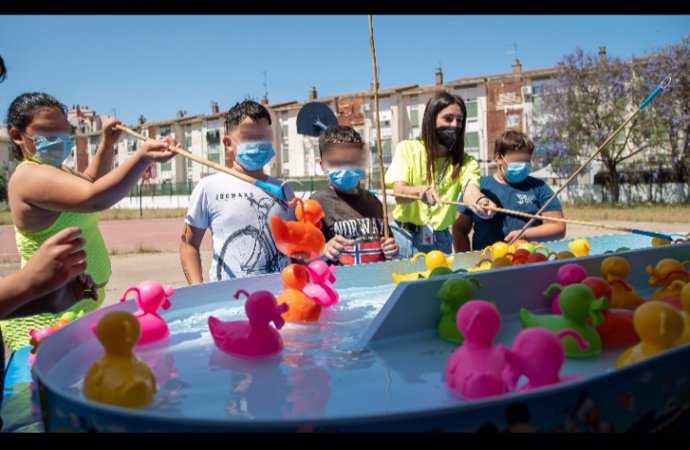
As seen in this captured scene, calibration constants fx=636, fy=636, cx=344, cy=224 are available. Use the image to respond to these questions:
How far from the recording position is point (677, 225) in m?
17.4

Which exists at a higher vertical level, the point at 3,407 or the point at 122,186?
the point at 122,186

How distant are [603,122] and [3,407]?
99.1ft

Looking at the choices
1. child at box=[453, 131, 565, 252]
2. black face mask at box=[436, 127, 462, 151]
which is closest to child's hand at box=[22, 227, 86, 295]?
black face mask at box=[436, 127, 462, 151]

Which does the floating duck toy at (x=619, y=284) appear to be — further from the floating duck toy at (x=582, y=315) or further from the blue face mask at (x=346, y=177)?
the blue face mask at (x=346, y=177)

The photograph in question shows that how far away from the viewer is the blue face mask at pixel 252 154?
10.8ft

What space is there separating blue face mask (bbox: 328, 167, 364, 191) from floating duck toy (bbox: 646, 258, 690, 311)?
1.54 m

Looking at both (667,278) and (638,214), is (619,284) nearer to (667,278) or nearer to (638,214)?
(667,278)

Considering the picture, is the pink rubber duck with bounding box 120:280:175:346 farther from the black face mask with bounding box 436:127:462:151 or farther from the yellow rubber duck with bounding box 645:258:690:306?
the black face mask with bounding box 436:127:462:151

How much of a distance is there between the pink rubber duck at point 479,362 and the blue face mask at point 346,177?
200cm

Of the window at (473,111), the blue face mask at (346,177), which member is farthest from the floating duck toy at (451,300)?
the window at (473,111)

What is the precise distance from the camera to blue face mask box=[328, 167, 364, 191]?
3.42m
